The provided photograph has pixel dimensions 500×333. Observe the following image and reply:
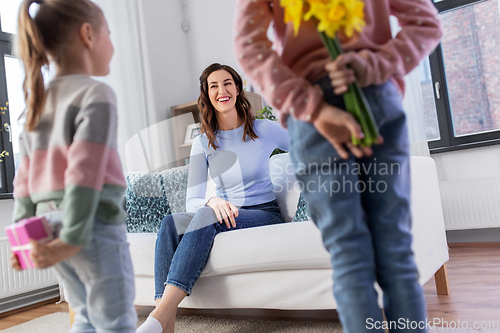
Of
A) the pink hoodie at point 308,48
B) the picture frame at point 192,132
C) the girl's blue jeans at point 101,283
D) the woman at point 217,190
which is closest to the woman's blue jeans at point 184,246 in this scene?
the woman at point 217,190

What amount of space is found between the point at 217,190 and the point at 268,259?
277 mm

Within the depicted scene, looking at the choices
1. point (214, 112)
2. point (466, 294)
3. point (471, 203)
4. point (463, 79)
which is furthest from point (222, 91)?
point (463, 79)

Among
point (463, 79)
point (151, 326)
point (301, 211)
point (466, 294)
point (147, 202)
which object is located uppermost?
point (463, 79)

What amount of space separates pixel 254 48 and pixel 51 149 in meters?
0.29

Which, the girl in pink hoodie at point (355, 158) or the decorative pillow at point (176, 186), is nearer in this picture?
the girl in pink hoodie at point (355, 158)

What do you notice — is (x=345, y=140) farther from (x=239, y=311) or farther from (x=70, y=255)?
(x=239, y=311)

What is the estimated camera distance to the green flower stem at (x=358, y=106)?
443 millimetres

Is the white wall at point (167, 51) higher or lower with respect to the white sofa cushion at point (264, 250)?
Result: higher

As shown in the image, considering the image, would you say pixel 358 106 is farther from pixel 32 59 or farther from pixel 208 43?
pixel 208 43

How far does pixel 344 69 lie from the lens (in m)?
0.45

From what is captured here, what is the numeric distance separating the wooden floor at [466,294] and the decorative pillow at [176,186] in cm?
38

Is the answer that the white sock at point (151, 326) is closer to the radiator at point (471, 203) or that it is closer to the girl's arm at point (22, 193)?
the girl's arm at point (22, 193)

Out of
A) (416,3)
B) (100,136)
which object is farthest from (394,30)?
(100,136)

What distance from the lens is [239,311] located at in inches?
58.4
